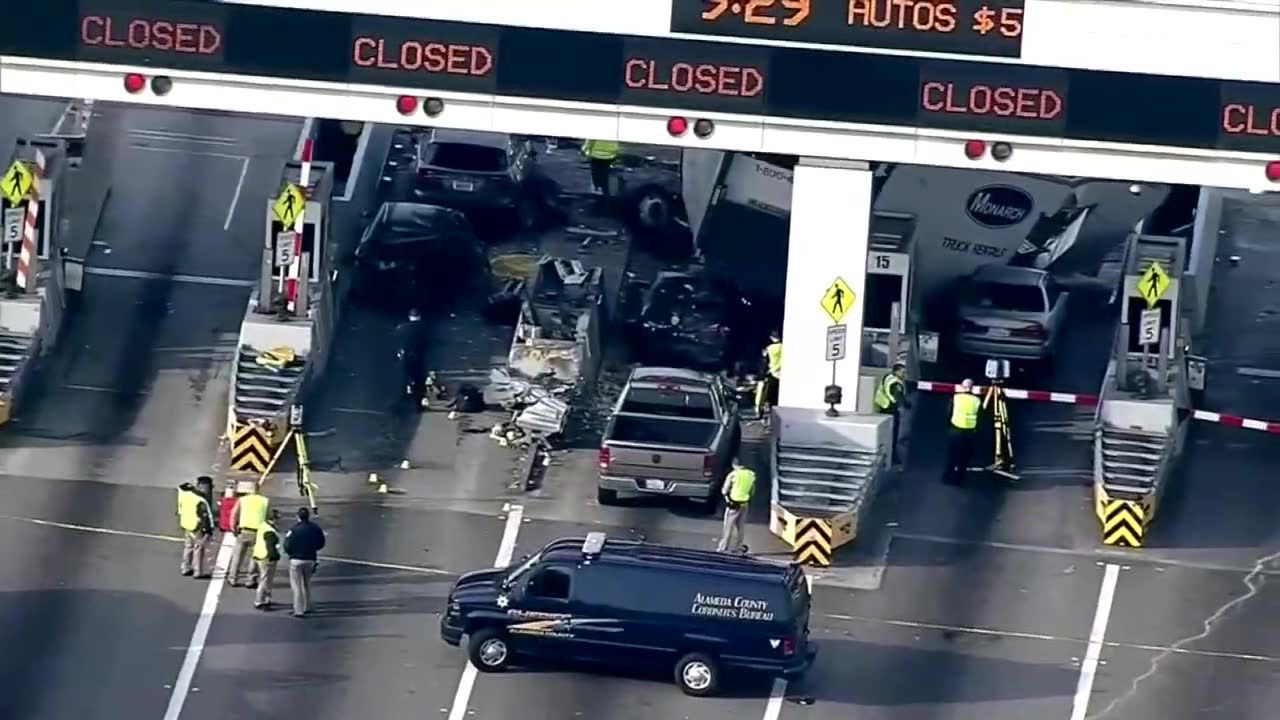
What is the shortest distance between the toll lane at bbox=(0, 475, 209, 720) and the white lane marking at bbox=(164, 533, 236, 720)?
0.10 meters

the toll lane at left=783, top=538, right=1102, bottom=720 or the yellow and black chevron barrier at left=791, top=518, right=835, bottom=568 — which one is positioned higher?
the yellow and black chevron barrier at left=791, top=518, right=835, bottom=568

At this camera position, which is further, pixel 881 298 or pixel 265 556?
pixel 881 298

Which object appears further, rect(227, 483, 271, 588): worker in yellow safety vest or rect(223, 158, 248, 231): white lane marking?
rect(223, 158, 248, 231): white lane marking

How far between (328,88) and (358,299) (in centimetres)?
652

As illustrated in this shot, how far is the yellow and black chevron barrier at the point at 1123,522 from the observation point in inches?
1602

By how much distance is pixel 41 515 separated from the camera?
39.8 meters

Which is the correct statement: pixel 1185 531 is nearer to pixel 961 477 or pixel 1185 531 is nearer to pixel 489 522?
pixel 961 477

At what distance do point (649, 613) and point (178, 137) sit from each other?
22.0m

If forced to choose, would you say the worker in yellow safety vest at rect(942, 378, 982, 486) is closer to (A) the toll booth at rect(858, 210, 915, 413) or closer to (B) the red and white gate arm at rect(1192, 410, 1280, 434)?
(A) the toll booth at rect(858, 210, 915, 413)

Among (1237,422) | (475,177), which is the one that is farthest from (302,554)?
(475,177)

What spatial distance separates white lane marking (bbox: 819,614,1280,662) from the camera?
124 feet

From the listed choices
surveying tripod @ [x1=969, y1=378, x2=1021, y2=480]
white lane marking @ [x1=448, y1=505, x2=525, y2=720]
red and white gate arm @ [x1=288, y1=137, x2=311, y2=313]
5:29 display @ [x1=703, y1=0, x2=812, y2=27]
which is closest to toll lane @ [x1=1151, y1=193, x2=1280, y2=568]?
surveying tripod @ [x1=969, y1=378, x2=1021, y2=480]

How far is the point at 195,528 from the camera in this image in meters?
37.7

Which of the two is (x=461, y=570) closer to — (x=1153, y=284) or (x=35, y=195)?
(x=35, y=195)
